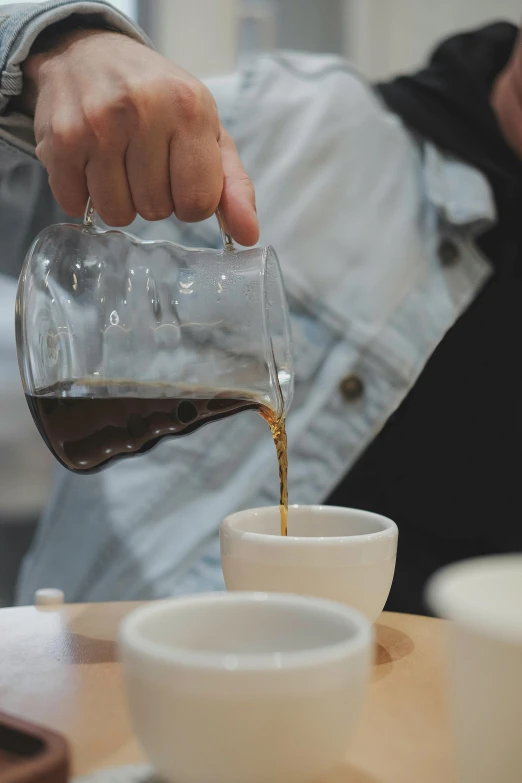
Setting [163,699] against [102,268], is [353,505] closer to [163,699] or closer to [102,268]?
[102,268]

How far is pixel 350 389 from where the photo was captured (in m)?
1.22

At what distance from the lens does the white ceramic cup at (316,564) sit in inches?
Answer: 21.9

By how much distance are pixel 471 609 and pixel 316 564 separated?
0.23 m

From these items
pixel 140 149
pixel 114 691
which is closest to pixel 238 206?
pixel 140 149

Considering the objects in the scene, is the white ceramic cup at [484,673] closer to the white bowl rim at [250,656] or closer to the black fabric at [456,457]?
Result: the white bowl rim at [250,656]

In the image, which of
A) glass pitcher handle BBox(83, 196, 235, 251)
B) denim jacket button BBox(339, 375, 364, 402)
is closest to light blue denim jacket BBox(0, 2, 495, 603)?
denim jacket button BBox(339, 375, 364, 402)

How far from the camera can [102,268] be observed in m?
0.66

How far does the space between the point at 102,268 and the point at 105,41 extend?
24 centimetres

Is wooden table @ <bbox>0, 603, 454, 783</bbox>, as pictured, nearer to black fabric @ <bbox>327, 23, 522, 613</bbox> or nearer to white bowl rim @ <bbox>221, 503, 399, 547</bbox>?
white bowl rim @ <bbox>221, 503, 399, 547</bbox>

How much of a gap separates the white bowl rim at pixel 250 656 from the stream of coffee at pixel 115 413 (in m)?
0.22

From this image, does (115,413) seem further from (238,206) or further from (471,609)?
(471,609)

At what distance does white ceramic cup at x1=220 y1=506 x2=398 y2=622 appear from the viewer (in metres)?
0.56

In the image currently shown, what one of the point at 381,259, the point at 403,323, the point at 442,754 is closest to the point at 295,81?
the point at 381,259

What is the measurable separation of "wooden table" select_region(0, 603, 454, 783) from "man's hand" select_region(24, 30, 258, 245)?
0.31m
